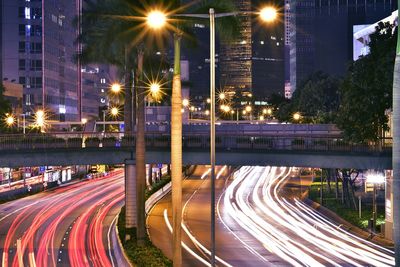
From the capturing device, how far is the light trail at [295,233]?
127 ft

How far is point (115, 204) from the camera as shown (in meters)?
70.7

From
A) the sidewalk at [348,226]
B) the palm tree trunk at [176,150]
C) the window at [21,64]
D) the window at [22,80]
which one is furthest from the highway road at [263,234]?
the window at [21,64]

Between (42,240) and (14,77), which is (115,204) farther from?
(14,77)

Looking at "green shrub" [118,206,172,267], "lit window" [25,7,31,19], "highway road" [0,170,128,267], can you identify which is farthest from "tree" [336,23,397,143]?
"lit window" [25,7,31,19]

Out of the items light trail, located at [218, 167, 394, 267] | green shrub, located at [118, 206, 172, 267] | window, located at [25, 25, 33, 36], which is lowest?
light trail, located at [218, 167, 394, 267]

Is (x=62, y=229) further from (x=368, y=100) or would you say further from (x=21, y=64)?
(x=21, y=64)

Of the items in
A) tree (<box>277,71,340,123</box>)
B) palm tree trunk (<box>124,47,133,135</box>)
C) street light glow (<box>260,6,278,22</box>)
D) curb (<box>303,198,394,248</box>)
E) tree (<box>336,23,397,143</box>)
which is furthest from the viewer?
tree (<box>277,71,340,123</box>)

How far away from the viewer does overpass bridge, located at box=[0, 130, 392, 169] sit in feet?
146

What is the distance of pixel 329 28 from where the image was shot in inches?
7382

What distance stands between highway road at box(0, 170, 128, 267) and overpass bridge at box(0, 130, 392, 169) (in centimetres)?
542

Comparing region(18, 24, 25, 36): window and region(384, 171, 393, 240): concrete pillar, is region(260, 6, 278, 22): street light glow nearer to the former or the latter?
region(384, 171, 393, 240): concrete pillar

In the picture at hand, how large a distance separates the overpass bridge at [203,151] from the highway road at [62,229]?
5418 millimetres

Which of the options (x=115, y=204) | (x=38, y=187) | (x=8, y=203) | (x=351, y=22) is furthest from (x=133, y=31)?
(x=351, y=22)

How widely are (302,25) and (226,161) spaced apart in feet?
514
